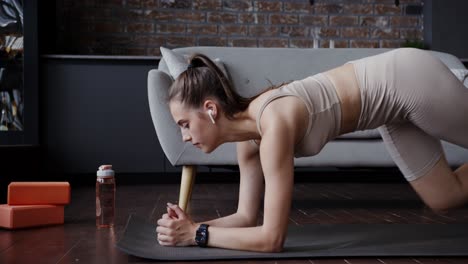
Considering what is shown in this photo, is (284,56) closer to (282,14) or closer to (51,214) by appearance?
(51,214)

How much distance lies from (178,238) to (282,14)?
3856 millimetres

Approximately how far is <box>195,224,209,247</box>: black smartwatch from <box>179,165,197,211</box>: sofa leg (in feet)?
3.01

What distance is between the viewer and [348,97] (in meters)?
1.96

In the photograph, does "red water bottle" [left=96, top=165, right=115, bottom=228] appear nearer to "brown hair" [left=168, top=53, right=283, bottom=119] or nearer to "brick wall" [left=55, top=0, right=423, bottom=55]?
"brown hair" [left=168, top=53, right=283, bottom=119]

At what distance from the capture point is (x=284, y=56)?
144 inches

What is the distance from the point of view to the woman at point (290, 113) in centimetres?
180

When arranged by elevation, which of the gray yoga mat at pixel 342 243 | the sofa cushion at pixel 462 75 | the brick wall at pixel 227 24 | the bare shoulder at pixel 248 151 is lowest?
the gray yoga mat at pixel 342 243

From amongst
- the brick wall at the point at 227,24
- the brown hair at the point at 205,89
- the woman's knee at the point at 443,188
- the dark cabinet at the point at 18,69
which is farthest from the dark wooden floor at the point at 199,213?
the brick wall at the point at 227,24

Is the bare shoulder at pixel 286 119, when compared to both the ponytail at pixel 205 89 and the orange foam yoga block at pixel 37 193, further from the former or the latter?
the orange foam yoga block at pixel 37 193

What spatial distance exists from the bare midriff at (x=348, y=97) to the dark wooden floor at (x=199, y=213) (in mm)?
397

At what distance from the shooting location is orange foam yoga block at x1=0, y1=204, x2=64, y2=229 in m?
2.59

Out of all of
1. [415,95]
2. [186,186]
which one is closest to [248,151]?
[415,95]

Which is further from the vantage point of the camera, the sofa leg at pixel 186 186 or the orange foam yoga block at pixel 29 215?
the sofa leg at pixel 186 186

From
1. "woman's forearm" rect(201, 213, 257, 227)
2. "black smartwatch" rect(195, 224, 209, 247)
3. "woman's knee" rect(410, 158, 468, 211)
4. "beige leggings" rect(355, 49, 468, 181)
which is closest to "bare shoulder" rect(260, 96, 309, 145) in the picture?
"beige leggings" rect(355, 49, 468, 181)
